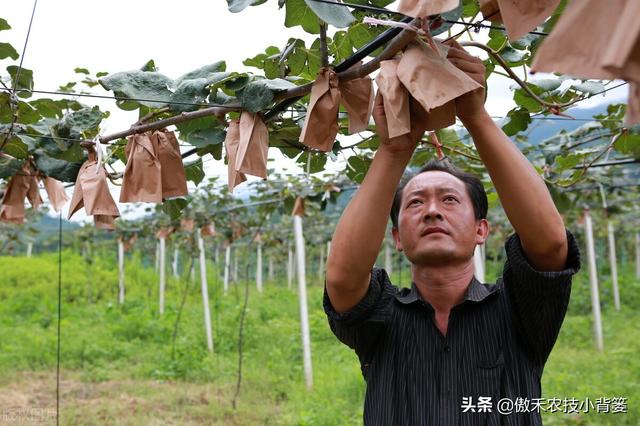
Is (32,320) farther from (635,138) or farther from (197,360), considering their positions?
(635,138)

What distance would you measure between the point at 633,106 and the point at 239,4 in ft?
2.21

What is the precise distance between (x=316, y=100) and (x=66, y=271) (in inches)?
538

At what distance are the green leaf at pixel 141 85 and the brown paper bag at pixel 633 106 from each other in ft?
3.27

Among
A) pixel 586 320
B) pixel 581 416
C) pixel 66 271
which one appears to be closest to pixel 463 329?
pixel 581 416

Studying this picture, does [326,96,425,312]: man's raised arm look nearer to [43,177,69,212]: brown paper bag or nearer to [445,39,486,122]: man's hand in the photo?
[445,39,486,122]: man's hand

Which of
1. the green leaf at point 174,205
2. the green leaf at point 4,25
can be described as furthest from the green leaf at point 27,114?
the green leaf at point 174,205

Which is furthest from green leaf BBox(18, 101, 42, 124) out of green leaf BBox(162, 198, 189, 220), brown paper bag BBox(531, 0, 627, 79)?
brown paper bag BBox(531, 0, 627, 79)

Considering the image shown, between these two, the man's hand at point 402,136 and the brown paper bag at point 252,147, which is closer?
the man's hand at point 402,136

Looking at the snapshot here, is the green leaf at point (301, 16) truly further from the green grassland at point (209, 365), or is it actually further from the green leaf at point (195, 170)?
the green grassland at point (209, 365)

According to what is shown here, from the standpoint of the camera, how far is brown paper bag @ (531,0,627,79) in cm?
66

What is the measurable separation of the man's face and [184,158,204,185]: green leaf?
83 cm

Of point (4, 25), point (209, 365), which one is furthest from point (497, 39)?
point (209, 365)

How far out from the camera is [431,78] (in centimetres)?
95

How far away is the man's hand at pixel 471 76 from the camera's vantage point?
1026 mm
